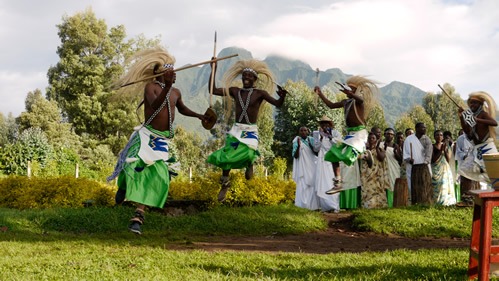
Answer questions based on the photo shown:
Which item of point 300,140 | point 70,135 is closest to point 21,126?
point 70,135

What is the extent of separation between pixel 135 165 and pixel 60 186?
465 centimetres

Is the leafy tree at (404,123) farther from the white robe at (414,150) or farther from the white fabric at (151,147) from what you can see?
the white fabric at (151,147)

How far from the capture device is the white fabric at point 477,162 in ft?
29.3

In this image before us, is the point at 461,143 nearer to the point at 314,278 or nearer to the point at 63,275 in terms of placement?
the point at 314,278

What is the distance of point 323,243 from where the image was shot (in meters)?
7.75

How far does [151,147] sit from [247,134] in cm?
186

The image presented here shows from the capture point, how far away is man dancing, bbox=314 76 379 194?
962cm

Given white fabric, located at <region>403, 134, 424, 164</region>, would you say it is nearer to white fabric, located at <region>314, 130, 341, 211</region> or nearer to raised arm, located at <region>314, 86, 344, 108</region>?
white fabric, located at <region>314, 130, 341, 211</region>

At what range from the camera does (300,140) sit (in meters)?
13.1

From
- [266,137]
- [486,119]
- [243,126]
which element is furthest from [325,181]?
[266,137]

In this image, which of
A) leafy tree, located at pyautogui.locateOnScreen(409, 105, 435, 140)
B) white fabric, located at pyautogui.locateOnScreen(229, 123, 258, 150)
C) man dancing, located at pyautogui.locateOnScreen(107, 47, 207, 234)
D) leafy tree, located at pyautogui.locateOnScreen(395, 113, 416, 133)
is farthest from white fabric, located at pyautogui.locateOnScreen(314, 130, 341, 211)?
leafy tree, located at pyautogui.locateOnScreen(409, 105, 435, 140)

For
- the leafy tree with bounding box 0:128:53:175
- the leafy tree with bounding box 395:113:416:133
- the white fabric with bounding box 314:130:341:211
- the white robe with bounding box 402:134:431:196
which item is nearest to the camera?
the white fabric with bounding box 314:130:341:211

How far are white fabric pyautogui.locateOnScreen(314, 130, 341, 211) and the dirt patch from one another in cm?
291

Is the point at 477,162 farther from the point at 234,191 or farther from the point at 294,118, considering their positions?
the point at 294,118
